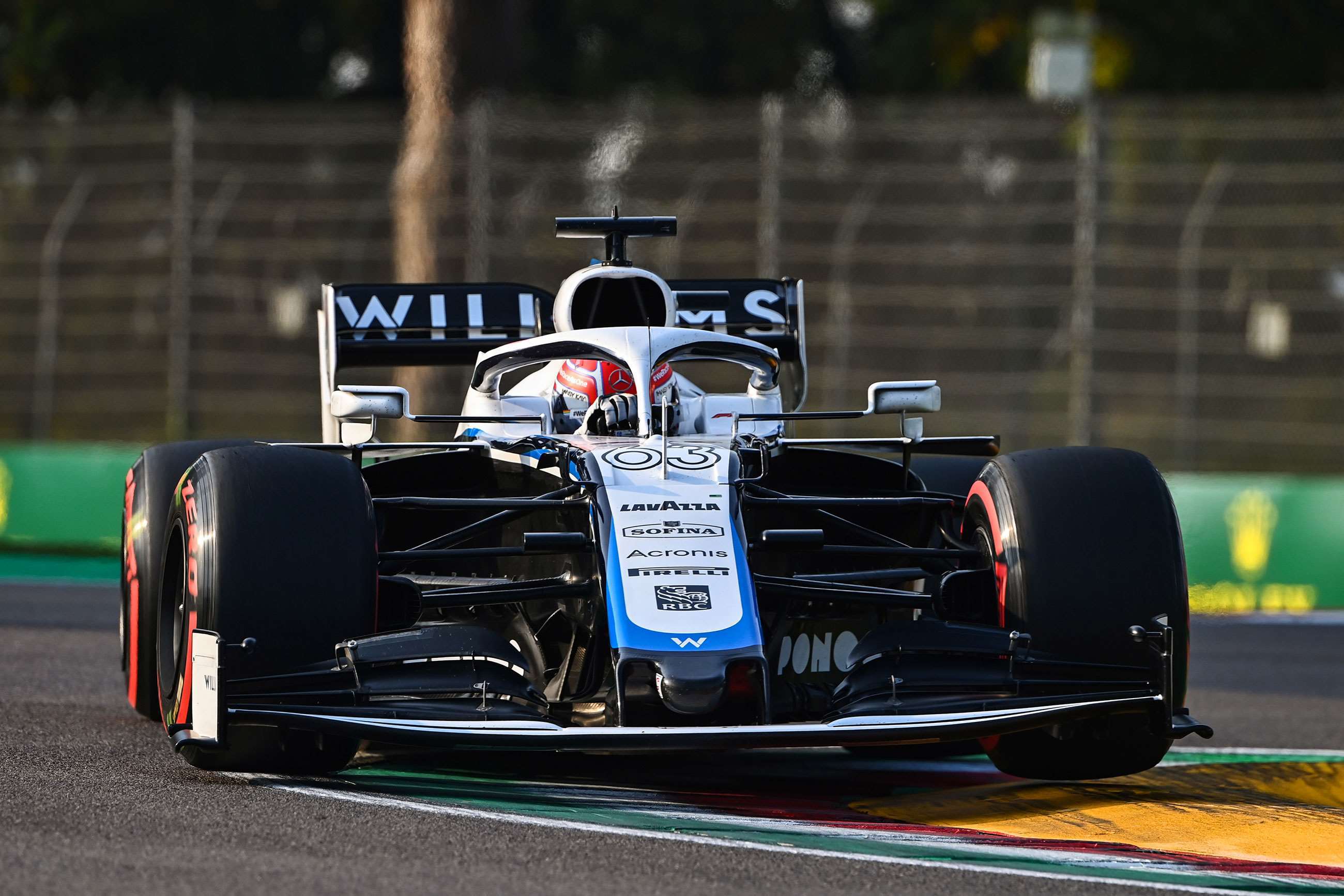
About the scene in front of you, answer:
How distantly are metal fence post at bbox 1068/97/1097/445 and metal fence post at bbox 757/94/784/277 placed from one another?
2035 mm

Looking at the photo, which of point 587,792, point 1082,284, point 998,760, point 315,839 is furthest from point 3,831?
point 1082,284

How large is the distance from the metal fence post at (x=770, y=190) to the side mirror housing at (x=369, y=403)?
8431 millimetres

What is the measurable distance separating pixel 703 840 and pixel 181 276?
37.8 feet

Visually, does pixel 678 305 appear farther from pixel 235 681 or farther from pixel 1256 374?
pixel 1256 374

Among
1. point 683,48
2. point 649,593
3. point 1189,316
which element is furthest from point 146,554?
point 683,48

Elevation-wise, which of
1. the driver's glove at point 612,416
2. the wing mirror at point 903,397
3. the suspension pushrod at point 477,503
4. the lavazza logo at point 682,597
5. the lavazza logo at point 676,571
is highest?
the wing mirror at point 903,397

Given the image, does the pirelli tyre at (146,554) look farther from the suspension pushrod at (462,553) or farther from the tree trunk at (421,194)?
the tree trunk at (421,194)

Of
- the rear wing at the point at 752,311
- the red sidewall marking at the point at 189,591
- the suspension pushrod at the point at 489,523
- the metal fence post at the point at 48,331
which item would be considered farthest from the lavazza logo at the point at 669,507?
the metal fence post at the point at 48,331

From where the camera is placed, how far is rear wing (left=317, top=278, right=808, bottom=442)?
8664 millimetres

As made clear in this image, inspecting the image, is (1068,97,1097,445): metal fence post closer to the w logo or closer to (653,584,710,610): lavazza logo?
the w logo

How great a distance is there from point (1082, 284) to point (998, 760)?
8.33 metres

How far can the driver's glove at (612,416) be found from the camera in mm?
7043

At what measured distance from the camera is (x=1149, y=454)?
580 inches

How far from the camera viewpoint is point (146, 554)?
7.33 meters
